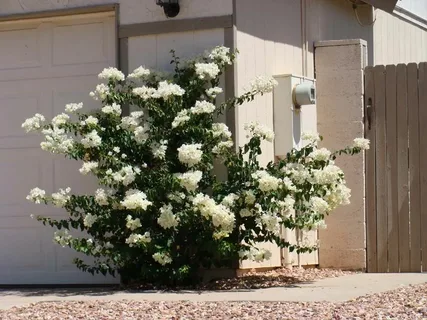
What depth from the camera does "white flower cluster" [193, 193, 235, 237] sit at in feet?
26.0

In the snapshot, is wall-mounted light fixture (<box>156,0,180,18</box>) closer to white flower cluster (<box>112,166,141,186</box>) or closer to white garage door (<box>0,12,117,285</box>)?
white garage door (<box>0,12,117,285</box>)

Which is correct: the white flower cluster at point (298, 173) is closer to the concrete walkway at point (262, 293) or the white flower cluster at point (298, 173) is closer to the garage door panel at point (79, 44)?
the concrete walkway at point (262, 293)

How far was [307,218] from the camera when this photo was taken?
837cm

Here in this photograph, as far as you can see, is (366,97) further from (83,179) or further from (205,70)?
(83,179)

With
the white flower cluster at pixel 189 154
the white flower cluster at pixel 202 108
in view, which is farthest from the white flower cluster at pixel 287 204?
the white flower cluster at pixel 202 108

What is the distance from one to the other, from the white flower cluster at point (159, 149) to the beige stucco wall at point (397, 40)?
450 centimetres

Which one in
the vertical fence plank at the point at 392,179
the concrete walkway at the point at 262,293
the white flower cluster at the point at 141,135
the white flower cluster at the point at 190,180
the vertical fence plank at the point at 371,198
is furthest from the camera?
the vertical fence plank at the point at 371,198

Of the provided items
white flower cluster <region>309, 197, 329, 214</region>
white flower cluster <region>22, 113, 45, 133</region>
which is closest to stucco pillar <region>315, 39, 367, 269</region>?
white flower cluster <region>309, 197, 329, 214</region>

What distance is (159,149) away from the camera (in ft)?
27.3

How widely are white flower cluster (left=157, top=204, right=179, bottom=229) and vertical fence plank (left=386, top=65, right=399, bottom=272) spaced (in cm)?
251

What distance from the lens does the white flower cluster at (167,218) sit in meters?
8.09

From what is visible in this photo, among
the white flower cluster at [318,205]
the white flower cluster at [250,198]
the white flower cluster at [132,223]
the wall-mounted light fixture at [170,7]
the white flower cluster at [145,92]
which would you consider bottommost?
the white flower cluster at [132,223]

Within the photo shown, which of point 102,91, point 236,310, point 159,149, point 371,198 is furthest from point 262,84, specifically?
point 236,310

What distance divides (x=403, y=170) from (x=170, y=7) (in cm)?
275
